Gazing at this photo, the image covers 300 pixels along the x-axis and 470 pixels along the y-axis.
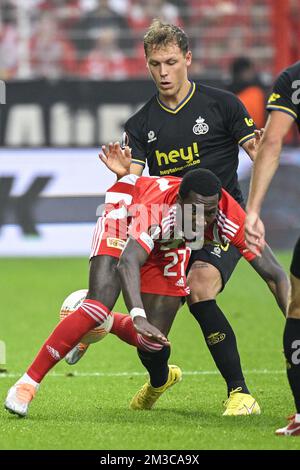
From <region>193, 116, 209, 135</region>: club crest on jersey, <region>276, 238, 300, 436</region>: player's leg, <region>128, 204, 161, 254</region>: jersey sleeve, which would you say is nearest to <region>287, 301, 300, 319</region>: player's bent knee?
<region>276, 238, 300, 436</region>: player's leg

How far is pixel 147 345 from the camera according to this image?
639 cm

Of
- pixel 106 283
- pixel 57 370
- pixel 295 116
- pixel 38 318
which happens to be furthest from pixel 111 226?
pixel 38 318

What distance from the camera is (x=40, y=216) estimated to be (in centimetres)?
1538

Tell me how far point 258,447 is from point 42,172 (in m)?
10.6

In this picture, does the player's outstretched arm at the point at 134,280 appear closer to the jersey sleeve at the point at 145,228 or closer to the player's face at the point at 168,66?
the jersey sleeve at the point at 145,228

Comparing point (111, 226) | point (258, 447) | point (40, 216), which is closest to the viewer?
point (258, 447)

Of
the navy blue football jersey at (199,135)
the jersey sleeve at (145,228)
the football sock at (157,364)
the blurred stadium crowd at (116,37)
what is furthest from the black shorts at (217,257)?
the blurred stadium crowd at (116,37)

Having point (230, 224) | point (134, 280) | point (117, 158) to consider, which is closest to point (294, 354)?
point (134, 280)

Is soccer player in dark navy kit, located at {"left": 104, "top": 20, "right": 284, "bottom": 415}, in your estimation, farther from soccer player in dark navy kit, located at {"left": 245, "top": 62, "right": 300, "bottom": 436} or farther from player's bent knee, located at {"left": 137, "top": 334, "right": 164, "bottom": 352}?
soccer player in dark navy kit, located at {"left": 245, "top": 62, "right": 300, "bottom": 436}

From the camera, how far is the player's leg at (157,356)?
6.63 m

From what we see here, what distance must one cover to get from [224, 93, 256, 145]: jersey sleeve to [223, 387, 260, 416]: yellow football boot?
1.63m

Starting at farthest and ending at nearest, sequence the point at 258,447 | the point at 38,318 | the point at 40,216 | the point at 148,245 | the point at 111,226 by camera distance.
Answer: the point at 40,216, the point at 38,318, the point at 111,226, the point at 148,245, the point at 258,447

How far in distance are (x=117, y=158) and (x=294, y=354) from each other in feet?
6.20

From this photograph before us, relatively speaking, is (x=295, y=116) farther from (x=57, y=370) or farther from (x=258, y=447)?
(x=57, y=370)
